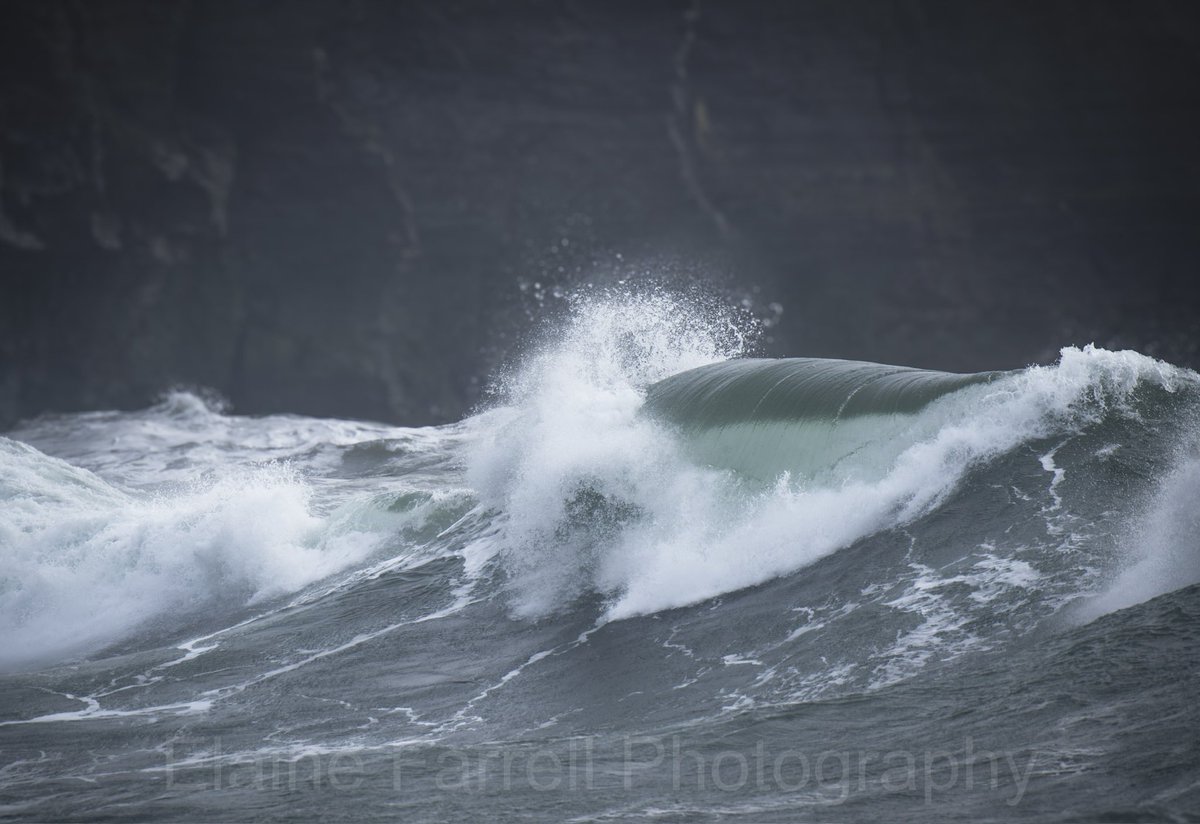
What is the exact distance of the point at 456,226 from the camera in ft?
104

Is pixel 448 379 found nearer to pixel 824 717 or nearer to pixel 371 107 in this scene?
pixel 371 107

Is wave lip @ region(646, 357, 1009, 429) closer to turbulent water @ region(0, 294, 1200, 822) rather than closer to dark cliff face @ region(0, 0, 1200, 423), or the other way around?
turbulent water @ region(0, 294, 1200, 822)

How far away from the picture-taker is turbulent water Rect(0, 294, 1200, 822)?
6047mm

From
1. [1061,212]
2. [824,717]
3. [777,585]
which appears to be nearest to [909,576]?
[777,585]

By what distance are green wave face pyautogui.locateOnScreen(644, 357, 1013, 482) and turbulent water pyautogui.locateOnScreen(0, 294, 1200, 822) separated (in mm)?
35

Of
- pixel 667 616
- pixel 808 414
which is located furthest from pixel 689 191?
pixel 667 616

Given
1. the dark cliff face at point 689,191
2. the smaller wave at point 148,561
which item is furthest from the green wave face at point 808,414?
the dark cliff face at point 689,191

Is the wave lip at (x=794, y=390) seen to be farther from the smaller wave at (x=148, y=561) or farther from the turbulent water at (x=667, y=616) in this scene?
the smaller wave at (x=148, y=561)

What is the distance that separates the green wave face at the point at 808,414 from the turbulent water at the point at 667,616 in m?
0.03

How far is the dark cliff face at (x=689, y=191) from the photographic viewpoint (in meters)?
31.0

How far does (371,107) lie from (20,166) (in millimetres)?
7721

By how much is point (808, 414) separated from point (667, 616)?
2.53m

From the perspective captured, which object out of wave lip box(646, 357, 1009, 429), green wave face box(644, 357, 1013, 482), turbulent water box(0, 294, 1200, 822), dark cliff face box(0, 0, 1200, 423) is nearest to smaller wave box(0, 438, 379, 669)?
turbulent water box(0, 294, 1200, 822)

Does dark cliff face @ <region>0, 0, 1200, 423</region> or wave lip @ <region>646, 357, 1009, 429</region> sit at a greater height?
dark cliff face @ <region>0, 0, 1200, 423</region>
